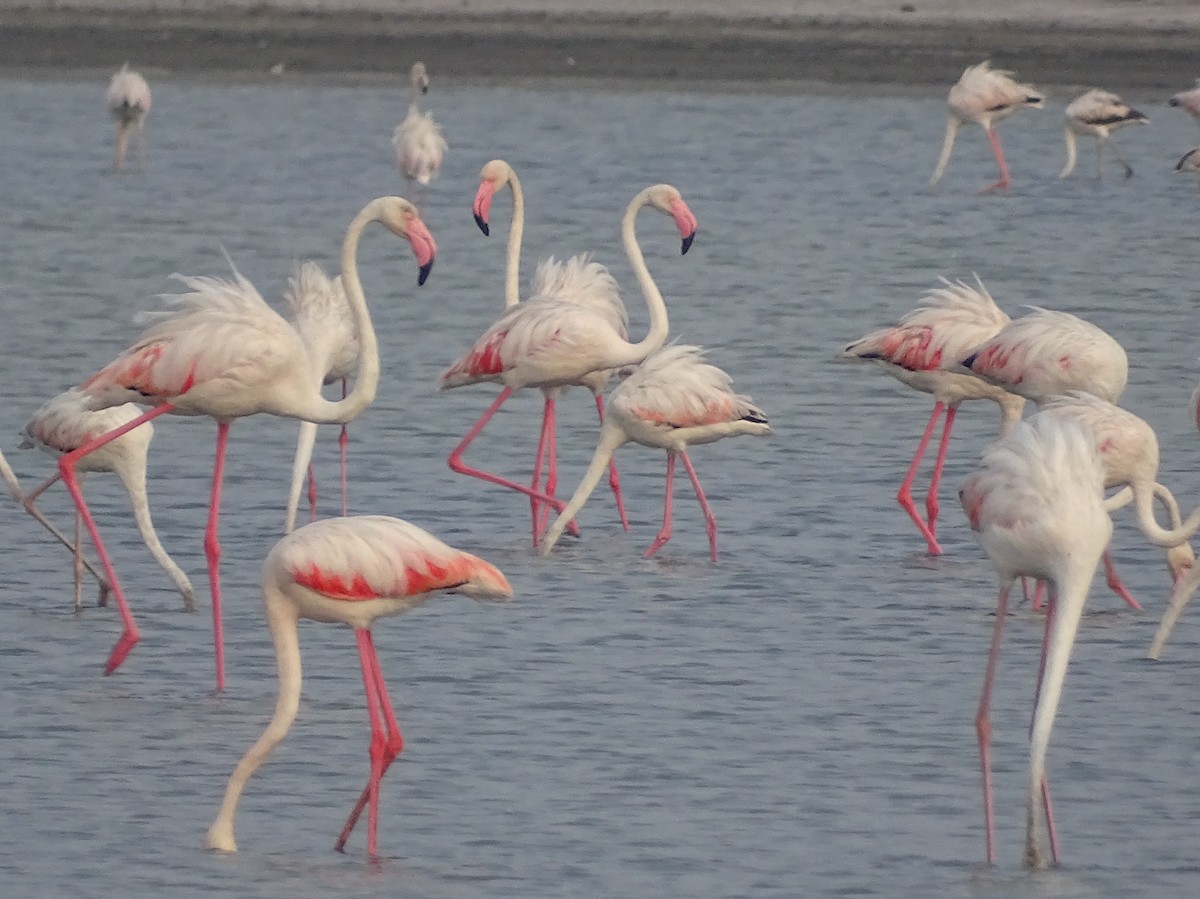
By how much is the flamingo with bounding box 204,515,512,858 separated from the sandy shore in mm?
20216

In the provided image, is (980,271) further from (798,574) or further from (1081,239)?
(798,574)

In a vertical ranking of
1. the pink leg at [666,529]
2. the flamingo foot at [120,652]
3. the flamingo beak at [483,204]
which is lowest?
Result: the flamingo foot at [120,652]

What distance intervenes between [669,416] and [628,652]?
1.39m

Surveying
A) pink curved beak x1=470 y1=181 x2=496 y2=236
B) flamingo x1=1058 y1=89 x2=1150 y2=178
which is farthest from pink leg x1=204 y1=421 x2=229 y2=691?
flamingo x1=1058 y1=89 x2=1150 y2=178

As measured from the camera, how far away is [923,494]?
997 cm

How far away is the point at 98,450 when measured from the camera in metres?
7.84

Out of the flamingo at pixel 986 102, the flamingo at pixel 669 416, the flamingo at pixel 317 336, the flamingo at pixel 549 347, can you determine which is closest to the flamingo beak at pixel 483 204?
the flamingo at pixel 549 347

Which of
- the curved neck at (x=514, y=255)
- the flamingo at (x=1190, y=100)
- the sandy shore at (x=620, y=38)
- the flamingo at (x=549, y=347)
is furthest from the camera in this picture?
the sandy shore at (x=620, y=38)

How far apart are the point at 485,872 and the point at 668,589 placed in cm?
286

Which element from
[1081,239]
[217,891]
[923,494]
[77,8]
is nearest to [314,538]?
[217,891]

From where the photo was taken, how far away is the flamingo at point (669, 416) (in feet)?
29.0

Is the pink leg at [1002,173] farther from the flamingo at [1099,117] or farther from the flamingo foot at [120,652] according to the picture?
the flamingo foot at [120,652]

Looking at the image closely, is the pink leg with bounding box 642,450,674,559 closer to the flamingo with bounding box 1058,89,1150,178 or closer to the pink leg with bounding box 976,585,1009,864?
the pink leg with bounding box 976,585,1009,864

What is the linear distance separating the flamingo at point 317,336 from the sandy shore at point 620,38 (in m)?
16.9
